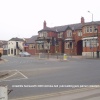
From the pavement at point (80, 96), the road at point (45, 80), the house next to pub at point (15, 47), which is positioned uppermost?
the house next to pub at point (15, 47)

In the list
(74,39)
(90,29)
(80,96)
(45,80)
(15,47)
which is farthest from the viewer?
(15,47)

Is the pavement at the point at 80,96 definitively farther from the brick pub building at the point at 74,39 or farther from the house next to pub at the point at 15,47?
the house next to pub at the point at 15,47

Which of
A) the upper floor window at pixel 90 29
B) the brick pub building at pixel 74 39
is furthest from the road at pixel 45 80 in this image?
the upper floor window at pixel 90 29

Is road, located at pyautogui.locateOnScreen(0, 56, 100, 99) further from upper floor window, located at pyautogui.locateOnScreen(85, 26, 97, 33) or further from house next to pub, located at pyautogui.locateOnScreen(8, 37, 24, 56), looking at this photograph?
house next to pub, located at pyautogui.locateOnScreen(8, 37, 24, 56)

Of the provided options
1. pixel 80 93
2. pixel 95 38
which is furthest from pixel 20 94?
pixel 95 38

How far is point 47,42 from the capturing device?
75.9 m

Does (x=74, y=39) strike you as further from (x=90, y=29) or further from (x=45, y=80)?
(x=45, y=80)

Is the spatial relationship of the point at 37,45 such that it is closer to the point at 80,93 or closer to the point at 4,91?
the point at 80,93

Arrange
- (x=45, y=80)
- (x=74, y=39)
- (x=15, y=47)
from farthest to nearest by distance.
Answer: (x=15, y=47) < (x=74, y=39) < (x=45, y=80)

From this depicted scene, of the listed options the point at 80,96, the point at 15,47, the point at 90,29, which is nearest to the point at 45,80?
the point at 80,96

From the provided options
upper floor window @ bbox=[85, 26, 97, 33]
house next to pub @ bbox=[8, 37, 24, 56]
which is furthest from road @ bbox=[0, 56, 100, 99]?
house next to pub @ bbox=[8, 37, 24, 56]

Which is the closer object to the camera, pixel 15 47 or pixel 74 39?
pixel 74 39

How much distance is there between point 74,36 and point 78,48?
3.84 m

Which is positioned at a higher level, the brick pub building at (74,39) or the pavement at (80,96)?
the brick pub building at (74,39)
